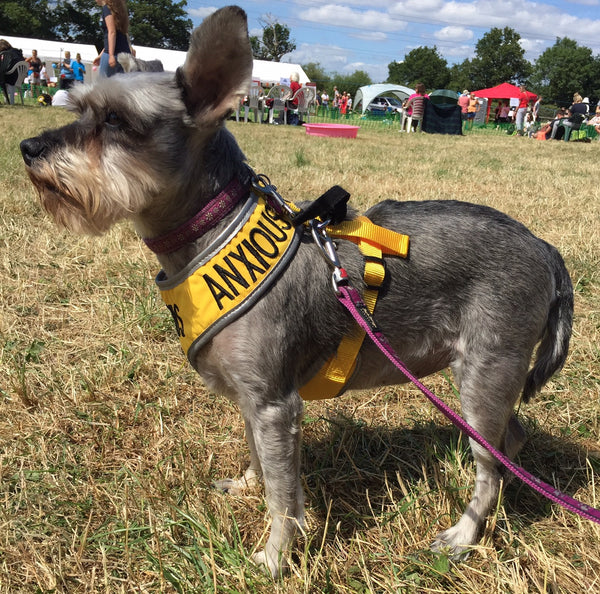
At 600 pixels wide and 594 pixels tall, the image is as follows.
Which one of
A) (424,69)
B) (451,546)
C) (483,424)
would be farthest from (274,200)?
(424,69)

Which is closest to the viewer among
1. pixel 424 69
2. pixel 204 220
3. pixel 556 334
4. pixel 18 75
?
pixel 204 220

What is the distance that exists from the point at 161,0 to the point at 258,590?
396 feet

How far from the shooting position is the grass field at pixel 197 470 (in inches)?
94.9

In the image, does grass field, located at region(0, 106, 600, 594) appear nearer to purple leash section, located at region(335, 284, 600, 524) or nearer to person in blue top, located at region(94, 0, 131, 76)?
purple leash section, located at region(335, 284, 600, 524)

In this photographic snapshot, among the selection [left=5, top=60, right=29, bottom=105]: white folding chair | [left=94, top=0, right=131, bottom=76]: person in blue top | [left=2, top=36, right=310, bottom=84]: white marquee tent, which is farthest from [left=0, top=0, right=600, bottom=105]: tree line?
[left=94, top=0, right=131, bottom=76]: person in blue top

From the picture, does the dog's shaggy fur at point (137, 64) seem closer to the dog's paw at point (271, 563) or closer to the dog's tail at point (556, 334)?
the dog's tail at point (556, 334)

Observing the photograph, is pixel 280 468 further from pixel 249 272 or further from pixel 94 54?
pixel 94 54

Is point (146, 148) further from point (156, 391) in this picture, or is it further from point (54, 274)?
point (54, 274)

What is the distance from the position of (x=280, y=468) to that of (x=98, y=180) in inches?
60.3

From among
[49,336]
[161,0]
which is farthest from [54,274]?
[161,0]

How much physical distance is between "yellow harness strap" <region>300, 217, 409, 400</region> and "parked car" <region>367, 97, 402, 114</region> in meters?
48.6

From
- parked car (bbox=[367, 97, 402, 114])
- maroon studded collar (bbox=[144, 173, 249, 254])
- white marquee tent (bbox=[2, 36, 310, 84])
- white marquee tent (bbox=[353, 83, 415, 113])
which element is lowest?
maroon studded collar (bbox=[144, 173, 249, 254])

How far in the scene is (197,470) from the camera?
10.1ft

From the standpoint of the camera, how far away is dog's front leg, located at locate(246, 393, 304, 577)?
92.8 inches
